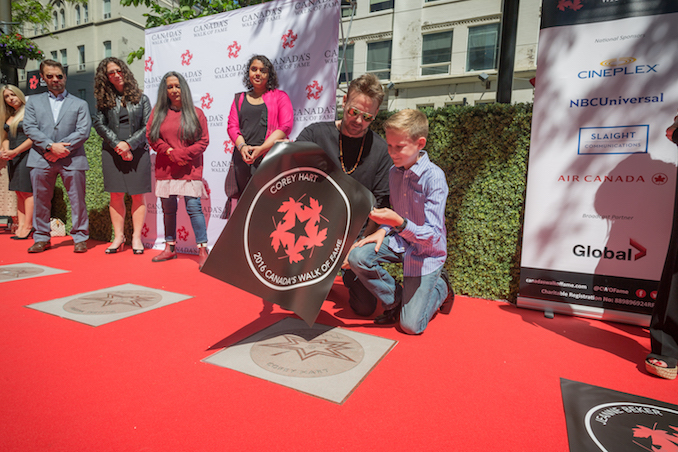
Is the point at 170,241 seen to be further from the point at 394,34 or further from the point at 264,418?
the point at 394,34

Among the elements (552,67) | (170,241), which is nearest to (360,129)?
(552,67)

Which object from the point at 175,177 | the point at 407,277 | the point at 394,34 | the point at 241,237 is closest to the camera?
the point at 241,237

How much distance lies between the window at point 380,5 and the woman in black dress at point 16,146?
18.7 meters

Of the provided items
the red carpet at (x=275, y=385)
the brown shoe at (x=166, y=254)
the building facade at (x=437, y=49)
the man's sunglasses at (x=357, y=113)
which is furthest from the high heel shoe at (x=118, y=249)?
the building facade at (x=437, y=49)

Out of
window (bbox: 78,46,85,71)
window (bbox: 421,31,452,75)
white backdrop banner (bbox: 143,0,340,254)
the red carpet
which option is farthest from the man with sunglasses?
window (bbox: 78,46,85,71)

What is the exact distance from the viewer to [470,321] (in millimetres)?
2986

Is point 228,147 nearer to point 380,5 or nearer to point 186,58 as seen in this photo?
point 186,58

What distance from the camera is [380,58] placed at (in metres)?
20.9

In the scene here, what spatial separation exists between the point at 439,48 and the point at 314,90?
17581mm

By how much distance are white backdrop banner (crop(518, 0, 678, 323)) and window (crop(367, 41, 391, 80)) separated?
739 inches

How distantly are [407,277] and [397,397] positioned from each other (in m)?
1.05

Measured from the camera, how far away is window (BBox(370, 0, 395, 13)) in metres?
20.2

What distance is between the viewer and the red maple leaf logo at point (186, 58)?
518 cm

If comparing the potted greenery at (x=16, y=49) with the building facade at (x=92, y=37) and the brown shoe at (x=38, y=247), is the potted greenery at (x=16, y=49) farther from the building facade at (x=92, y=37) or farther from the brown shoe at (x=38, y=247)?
the building facade at (x=92, y=37)
